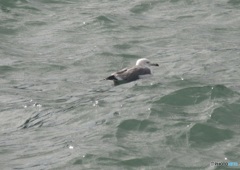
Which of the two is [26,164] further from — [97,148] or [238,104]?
[238,104]

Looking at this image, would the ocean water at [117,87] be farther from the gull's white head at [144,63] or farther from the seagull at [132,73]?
the gull's white head at [144,63]

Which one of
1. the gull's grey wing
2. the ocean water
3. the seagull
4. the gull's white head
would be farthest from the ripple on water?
the gull's white head

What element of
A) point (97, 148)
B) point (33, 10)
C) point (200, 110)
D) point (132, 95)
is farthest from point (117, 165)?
point (33, 10)

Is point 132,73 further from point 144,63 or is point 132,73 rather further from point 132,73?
point 144,63

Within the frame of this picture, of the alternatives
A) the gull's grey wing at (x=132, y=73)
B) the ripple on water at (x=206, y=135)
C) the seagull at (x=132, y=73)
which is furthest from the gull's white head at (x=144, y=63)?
the ripple on water at (x=206, y=135)

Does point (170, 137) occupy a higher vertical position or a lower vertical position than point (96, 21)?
higher

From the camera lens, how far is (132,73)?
52.4ft

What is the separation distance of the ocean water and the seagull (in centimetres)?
17

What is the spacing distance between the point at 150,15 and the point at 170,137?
9.88 meters

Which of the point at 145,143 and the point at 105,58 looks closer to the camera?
the point at 145,143

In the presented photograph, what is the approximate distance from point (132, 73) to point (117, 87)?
0.57 m

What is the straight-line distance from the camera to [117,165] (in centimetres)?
1120

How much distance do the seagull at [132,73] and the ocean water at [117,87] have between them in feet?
0.56

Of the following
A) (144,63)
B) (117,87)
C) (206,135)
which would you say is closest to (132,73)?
(144,63)
